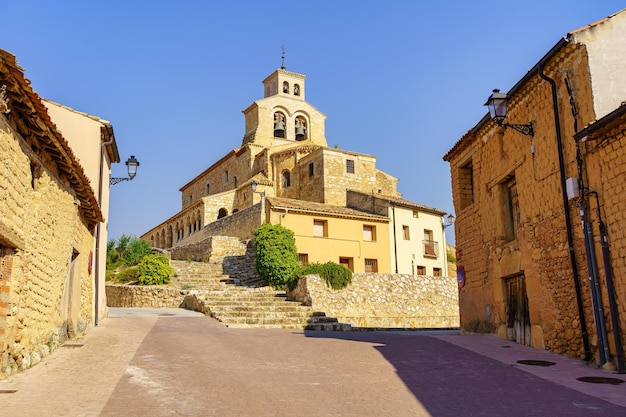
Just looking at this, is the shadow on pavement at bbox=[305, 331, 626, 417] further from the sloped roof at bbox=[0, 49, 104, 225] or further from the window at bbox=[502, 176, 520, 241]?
the sloped roof at bbox=[0, 49, 104, 225]

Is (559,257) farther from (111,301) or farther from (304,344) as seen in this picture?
(111,301)

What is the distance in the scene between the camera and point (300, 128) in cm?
5412

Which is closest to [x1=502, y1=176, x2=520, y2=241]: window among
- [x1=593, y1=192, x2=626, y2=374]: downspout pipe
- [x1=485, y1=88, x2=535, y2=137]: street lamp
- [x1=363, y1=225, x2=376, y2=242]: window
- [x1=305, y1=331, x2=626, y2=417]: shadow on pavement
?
[x1=485, y1=88, x2=535, y2=137]: street lamp

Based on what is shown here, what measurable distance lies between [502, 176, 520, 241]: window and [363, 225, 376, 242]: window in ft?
66.2

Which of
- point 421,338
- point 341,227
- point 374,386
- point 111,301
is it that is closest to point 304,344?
point 421,338

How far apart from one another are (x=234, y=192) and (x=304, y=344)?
3340 centimetres

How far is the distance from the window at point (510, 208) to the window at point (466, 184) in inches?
94.5

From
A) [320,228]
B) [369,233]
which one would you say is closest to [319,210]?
[320,228]

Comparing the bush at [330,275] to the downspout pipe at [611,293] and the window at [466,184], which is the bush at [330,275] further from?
the downspout pipe at [611,293]

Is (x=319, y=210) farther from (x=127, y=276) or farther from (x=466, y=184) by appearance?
(x=466, y=184)

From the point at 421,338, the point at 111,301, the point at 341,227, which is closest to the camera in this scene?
the point at 421,338

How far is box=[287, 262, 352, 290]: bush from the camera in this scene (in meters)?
23.5

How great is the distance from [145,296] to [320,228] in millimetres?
11399

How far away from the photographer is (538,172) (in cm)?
A: 1171
